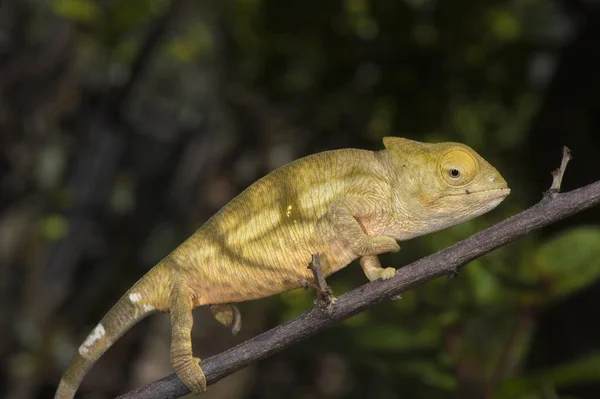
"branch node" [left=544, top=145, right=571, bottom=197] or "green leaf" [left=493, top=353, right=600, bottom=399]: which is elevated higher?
"branch node" [left=544, top=145, right=571, bottom=197]

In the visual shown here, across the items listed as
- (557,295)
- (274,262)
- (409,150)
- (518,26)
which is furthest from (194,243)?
(518,26)

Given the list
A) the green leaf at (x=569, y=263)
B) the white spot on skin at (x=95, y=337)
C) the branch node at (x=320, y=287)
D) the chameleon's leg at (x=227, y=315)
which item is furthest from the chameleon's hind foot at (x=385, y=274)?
the green leaf at (x=569, y=263)

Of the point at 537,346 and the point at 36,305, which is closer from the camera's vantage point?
the point at 537,346

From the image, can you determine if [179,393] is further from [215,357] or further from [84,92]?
[84,92]

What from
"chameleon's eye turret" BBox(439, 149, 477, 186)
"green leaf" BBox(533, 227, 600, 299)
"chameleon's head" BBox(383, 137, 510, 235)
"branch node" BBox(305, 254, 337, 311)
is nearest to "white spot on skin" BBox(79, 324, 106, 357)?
"branch node" BBox(305, 254, 337, 311)

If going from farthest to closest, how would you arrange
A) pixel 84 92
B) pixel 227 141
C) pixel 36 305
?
pixel 227 141
pixel 84 92
pixel 36 305

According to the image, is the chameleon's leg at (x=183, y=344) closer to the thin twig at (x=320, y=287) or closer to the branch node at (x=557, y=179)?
the thin twig at (x=320, y=287)

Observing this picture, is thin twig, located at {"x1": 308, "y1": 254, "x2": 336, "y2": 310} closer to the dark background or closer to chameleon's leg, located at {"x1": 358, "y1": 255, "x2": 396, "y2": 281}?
chameleon's leg, located at {"x1": 358, "y1": 255, "x2": 396, "y2": 281}
